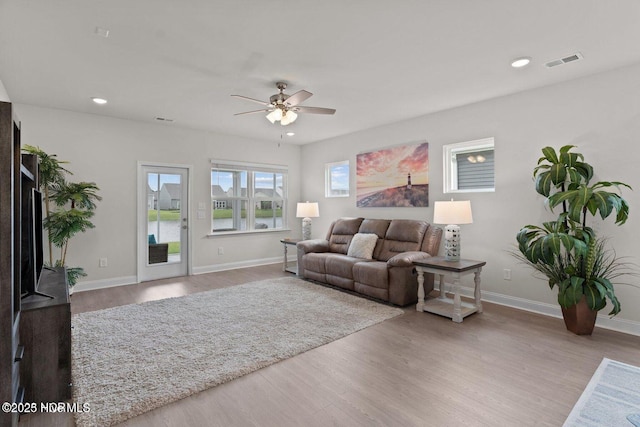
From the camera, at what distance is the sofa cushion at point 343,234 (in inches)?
213

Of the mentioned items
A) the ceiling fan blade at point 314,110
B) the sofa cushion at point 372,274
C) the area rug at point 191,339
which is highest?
the ceiling fan blade at point 314,110

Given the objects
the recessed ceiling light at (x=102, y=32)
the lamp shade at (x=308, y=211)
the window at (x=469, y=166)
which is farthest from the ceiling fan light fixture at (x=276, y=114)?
the lamp shade at (x=308, y=211)

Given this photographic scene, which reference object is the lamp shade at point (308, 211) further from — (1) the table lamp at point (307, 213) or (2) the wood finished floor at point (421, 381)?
(2) the wood finished floor at point (421, 381)

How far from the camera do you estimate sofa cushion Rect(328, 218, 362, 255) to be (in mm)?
5422

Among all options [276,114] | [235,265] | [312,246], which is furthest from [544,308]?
[235,265]

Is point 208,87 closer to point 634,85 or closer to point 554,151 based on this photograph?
point 554,151

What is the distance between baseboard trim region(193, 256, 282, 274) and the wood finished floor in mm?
3642

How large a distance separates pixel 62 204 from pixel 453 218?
4958 mm

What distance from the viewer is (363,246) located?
4.88m

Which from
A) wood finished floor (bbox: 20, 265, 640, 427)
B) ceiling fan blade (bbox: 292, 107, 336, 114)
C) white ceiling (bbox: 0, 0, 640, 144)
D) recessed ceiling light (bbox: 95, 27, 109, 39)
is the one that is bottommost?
wood finished floor (bbox: 20, 265, 640, 427)

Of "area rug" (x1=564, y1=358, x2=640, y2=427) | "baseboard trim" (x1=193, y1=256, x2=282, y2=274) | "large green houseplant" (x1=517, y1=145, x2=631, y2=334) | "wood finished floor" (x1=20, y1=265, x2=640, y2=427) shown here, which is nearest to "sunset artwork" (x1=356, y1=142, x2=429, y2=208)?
"large green houseplant" (x1=517, y1=145, x2=631, y2=334)

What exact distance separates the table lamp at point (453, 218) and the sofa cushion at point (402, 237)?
0.64 meters

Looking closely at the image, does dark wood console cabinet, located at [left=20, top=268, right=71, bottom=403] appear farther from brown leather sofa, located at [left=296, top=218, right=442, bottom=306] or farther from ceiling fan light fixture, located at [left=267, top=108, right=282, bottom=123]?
brown leather sofa, located at [left=296, top=218, right=442, bottom=306]

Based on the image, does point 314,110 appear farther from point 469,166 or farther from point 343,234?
point 343,234
